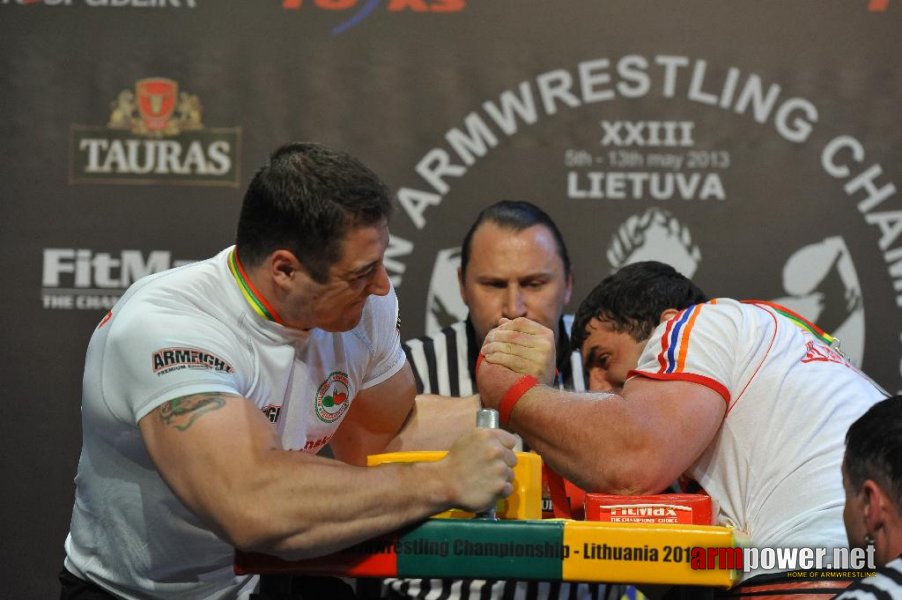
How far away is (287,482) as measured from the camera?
155cm

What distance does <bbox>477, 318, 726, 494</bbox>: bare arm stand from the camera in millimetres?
1776

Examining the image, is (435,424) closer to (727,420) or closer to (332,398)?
(332,398)

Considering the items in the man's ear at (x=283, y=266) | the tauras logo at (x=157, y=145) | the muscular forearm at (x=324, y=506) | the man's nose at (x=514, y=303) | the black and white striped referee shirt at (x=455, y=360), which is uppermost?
the tauras logo at (x=157, y=145)

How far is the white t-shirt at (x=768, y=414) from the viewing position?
1750mm

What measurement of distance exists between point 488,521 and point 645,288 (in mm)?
973

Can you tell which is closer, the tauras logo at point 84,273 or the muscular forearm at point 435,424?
the muscular forearm at point 435,424

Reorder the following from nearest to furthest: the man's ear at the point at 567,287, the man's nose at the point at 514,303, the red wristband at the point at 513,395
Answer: the red wristband at the point at 513,395, the man's nose at the point at 514,303, the man's ear at the point at 567,287

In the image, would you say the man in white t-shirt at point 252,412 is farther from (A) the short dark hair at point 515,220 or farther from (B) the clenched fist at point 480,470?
(A) the short dark hair at point 515,220

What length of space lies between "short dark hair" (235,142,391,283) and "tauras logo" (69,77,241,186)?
1.44 metres

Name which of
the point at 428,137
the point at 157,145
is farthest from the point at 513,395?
the point at 157,145

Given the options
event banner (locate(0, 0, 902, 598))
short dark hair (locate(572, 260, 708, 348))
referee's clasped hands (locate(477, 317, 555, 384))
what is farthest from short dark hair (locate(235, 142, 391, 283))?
event banner (locate(0, 0, 902, 598))

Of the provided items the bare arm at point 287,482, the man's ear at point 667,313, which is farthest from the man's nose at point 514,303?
the bare arm at point 287,482

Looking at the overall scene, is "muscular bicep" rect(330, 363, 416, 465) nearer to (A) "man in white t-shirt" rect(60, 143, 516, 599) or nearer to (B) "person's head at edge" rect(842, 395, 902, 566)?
(A) "man in white t-shirt" rect(60, 143, 516, 599)

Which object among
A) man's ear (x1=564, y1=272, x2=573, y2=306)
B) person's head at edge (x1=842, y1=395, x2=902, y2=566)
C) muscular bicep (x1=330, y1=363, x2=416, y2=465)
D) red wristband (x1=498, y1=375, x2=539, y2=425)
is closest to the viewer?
person's head at edge (x1=842, y1=395, x2=902, y2=566)
